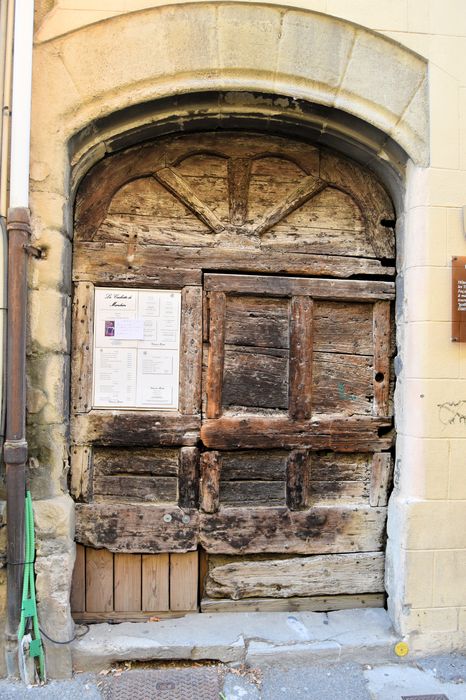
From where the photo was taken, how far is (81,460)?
9.41 feet

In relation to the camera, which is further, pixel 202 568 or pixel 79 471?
pixel 202 568

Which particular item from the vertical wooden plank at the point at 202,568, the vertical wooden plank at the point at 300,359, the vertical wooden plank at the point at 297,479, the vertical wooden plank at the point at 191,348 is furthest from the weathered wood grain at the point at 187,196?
the vertical wooden plank at the point at 202,568

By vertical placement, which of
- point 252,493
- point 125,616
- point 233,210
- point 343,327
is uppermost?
point 233,210

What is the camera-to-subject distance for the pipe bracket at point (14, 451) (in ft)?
7.95

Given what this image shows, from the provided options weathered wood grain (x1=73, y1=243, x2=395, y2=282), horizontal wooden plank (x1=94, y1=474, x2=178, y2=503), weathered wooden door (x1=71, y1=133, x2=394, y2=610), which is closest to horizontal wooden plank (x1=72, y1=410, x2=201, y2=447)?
weathered wooden door (x1=71, y1=133, x2=394, y2=610)

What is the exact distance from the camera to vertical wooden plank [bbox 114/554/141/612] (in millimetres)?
2918

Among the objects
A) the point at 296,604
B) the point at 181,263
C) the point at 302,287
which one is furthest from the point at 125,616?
the point at 302,287

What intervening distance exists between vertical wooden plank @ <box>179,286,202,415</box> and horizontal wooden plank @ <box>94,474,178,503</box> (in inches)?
19.4

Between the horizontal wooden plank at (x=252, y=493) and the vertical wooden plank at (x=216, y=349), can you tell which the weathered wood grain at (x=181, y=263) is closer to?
the vertical wooden plank at (x=216, y=349)

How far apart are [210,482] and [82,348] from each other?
1153mm

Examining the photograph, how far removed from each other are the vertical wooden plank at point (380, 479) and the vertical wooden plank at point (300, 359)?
559 mm

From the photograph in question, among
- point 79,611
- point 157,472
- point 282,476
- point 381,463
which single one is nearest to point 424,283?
point 381,463

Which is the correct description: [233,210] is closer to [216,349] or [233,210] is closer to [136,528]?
[216,349]

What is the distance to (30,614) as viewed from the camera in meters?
2.43
